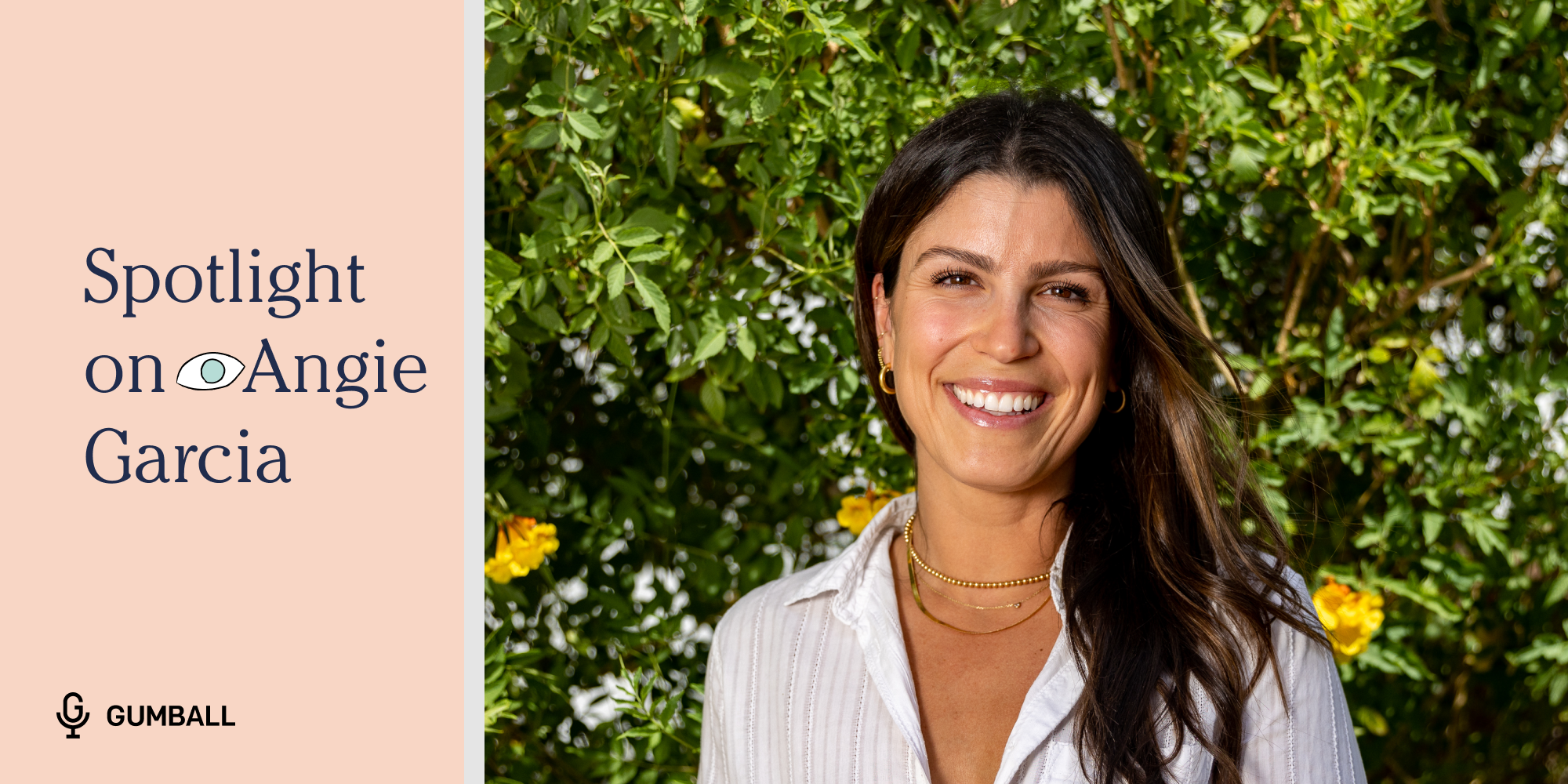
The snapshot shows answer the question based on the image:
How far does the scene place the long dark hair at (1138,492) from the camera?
1342mm

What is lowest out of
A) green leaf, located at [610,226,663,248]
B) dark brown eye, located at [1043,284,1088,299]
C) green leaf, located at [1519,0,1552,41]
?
dark brown eye, located at [1043,284,1088,299]

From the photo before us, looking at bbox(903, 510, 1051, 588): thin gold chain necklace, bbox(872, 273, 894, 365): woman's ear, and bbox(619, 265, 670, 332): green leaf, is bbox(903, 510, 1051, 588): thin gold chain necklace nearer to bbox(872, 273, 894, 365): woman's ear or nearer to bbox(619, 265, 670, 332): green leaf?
bbox(872, 273, 894, 365): woman's ear

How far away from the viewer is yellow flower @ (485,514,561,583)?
173 cm

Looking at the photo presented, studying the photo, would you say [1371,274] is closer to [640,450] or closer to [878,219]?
[878,219]

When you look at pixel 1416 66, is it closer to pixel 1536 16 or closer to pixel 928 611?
pixel 1536 16

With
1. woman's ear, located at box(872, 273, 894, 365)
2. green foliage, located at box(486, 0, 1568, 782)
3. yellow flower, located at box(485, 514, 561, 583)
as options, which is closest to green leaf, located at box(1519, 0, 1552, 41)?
green foliage, located at box(486, 0, 1568, 782)

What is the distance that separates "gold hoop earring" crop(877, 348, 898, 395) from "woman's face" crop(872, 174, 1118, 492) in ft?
0.47

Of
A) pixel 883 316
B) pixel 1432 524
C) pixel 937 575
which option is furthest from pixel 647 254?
pixel 1432 524

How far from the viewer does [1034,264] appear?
136cm

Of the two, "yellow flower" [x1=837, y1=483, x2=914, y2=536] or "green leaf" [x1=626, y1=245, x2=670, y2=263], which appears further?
"yellow flower" [x1=837, y1=483, x2=914, y2=536]
